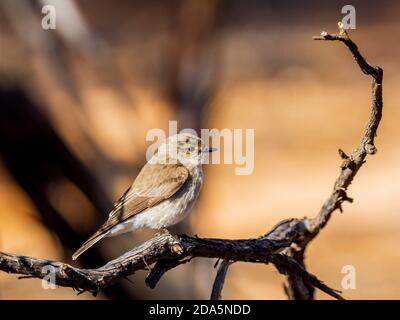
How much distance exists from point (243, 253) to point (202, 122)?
2780 millimetres

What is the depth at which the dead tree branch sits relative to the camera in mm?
3180

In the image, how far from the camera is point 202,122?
21.9 feet

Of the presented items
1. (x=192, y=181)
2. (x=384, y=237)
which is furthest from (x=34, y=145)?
(x=384, y=237)

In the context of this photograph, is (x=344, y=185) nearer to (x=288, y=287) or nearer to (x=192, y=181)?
(x=288, y=287)

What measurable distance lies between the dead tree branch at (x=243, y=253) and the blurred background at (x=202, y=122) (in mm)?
1728

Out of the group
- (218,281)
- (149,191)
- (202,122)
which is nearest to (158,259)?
(218,281)

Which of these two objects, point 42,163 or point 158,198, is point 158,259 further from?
point 42,163

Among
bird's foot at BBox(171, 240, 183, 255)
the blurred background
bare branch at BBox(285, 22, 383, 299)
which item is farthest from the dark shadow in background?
bird's foot at BBox(171, 240, 183, 255)

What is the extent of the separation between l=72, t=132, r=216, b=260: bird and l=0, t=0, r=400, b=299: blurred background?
2.56 feet

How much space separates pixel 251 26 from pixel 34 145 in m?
12.2

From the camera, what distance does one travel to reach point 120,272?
3.53 m

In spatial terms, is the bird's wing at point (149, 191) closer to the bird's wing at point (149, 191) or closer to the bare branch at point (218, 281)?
the bird's wing at point (149, 191)
